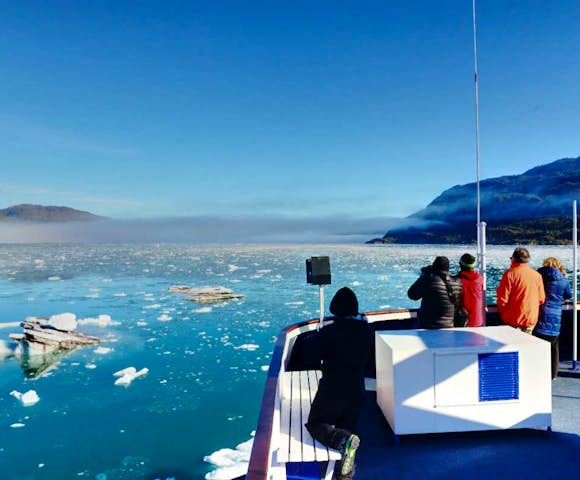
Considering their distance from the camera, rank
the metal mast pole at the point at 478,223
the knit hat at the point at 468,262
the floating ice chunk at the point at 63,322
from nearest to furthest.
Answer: the knit hat at the point at 468,262 < the metal mast pole at the point at 478,223 < the floating ice chunk at the point at 63,322

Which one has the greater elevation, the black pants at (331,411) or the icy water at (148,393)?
the black pants at (331,411)

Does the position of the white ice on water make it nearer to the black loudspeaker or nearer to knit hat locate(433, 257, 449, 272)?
the black loudspeaker

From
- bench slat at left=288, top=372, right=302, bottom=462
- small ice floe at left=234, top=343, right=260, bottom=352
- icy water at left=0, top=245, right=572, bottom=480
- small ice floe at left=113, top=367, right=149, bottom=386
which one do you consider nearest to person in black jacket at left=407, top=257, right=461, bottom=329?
bench slat at left=288, top=372, right=302, bottom=462

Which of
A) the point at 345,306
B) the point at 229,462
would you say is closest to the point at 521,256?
the point at 345,306

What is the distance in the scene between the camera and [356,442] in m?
2.45

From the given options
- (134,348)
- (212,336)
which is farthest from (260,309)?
(134,348)

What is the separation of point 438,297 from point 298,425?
5.52 ft

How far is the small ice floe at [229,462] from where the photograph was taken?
33.3ft

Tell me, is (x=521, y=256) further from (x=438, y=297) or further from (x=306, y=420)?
(x=306, y=420)

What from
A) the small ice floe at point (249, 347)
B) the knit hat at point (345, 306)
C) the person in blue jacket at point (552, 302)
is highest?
the knit hat at point (345, 306)

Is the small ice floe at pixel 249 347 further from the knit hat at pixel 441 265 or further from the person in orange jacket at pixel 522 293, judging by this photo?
A: the knit hat at pixel 441 265

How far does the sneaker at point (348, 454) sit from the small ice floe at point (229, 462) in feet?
28.2

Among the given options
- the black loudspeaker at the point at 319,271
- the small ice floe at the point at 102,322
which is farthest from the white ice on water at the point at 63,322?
the black loudspeaker at the point at 319,271

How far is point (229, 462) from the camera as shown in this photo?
36.0 ft
